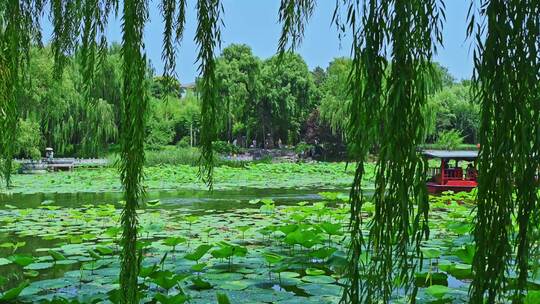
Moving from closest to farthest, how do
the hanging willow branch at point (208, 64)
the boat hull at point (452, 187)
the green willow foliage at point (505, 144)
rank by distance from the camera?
1. the green willow foliage at point (505, 144)
2. the hanging willow branch at point (208, 64)
3. the boat hull at point (452, 187)

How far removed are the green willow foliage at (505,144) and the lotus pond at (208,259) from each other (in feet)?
0.41

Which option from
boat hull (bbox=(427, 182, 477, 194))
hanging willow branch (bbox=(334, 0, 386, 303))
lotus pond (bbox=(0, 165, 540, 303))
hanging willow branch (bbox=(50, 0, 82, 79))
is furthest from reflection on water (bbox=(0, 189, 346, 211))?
hanging willow branch (bbox=(334, 0, 386, 303))

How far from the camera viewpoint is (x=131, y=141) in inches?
38.1

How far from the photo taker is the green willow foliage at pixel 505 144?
2.41 ft

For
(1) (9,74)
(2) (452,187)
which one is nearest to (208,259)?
(1) (9,74)

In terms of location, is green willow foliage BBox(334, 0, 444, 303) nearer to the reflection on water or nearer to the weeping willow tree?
the weeping willow tree

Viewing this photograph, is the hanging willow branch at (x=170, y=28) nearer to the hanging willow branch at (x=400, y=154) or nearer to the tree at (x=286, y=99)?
the hanging willow branch at (x=400, y=154)

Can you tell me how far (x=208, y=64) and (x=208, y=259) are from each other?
2334 millimetres

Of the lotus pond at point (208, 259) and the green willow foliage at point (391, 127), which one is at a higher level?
the green willow foliage at point (391, 127)

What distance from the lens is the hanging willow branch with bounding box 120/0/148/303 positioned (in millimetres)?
949

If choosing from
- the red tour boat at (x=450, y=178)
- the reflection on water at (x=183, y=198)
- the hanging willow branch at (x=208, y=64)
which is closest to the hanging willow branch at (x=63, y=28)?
the hanging willow branch at (x=208, y=64)

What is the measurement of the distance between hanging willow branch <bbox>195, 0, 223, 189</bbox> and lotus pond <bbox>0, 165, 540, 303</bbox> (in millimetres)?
397

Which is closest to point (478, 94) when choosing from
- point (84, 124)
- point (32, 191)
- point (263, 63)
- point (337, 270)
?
point (337, 270)

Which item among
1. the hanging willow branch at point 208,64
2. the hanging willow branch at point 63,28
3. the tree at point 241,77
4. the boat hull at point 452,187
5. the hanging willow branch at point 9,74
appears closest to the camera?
the hanging willow branch at point 208,64
